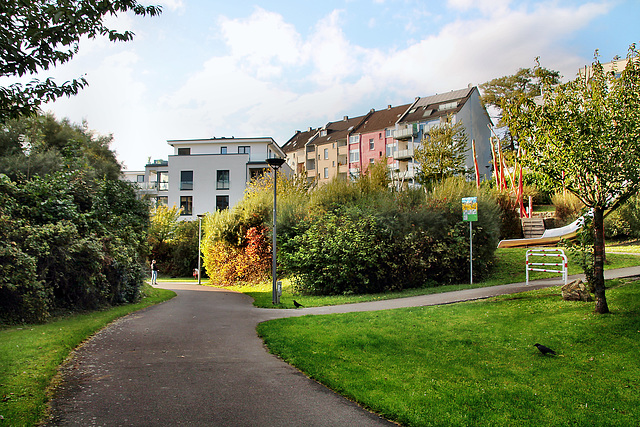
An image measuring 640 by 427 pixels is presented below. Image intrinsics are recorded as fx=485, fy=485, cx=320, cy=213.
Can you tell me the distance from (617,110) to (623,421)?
7.33 metres

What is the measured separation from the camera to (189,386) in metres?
6.45

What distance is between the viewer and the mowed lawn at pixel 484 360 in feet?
17.7

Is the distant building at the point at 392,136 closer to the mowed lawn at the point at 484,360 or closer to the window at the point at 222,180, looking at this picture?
the window at the point at 222,180

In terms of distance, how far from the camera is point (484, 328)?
9.99m

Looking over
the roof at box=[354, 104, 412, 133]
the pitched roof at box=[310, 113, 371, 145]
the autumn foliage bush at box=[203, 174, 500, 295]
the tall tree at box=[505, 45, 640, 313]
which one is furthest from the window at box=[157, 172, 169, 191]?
the tall tree at box=[505, 45, 640, 313]

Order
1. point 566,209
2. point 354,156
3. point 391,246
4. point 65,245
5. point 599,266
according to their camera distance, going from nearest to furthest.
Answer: point 599,266, point 65,245, point 391,246, point 566,209, point 354,156

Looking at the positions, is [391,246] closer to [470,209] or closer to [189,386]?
[470,209]

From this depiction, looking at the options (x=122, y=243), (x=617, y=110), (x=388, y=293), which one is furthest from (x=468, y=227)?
(x=122, y=243)

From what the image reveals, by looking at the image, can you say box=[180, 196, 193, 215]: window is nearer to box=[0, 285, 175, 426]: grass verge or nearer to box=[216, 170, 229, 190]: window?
box=[216, 170, 229, 190]: window

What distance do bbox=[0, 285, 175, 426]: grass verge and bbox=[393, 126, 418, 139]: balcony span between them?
5652 cm

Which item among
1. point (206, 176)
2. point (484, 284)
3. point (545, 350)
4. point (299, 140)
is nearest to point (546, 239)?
point (484, 284)

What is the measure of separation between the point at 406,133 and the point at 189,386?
63.2 meters

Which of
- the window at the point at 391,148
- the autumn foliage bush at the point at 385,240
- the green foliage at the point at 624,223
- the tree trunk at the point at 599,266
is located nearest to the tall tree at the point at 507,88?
the window at the point at 391,148

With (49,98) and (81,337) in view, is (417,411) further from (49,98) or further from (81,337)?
(81,337)
